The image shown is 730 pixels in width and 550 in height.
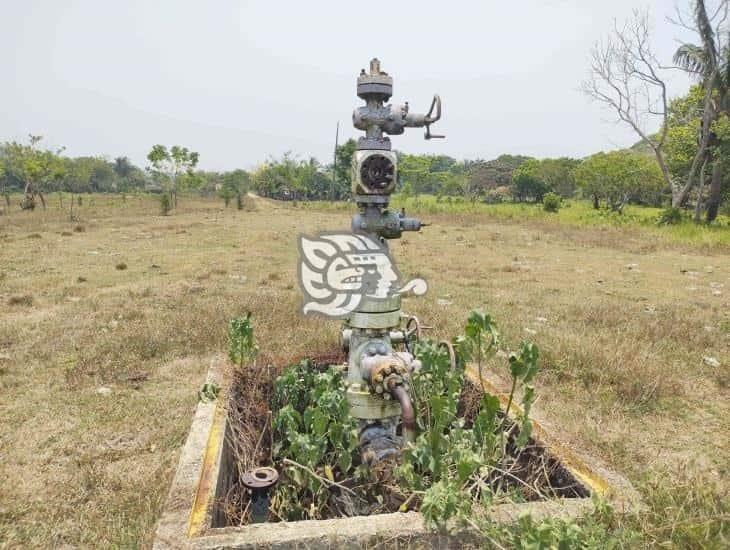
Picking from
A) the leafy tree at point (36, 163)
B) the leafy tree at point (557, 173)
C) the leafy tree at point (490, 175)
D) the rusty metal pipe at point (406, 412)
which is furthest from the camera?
the leafy tree at point (490, 175)

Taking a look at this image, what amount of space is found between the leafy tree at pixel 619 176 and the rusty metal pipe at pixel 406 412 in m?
37.6

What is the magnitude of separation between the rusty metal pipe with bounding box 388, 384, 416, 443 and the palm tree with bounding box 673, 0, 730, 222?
24829mm

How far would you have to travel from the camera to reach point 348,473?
283cm

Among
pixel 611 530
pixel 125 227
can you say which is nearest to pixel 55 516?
pixel 611 530

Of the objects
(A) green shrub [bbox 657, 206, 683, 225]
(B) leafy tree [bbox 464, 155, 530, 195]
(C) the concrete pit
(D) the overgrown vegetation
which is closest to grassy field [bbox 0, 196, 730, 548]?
(C) the concrete pit

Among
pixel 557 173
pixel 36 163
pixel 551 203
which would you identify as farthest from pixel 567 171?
pixel 36 163

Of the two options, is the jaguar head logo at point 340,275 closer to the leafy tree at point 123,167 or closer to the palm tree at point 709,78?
the palm tree at point 709,78

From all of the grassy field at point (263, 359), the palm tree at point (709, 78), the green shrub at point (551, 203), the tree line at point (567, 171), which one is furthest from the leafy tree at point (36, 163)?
the palm tree at point (709, 78)

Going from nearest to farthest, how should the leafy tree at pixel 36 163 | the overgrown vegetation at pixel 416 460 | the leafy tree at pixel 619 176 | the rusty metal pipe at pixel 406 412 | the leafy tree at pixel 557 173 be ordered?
the overgrown vegetation at pixel 416 460 → the rusty metal pipe at pixel 406 412 → the leafy tree at pixel 36 163 → the leafy tree at pixel 619 176 → the leafy tree at pixel 557 173

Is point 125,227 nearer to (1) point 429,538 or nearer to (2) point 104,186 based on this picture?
(1) point 429,538

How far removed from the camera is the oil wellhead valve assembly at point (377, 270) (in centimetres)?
270

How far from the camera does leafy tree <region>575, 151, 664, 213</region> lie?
37.0m

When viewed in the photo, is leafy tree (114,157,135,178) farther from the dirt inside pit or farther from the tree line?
the dirt inside pit

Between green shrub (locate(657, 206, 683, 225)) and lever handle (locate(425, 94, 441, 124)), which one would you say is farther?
green shrub (locate(657, 206, 683, 225))
